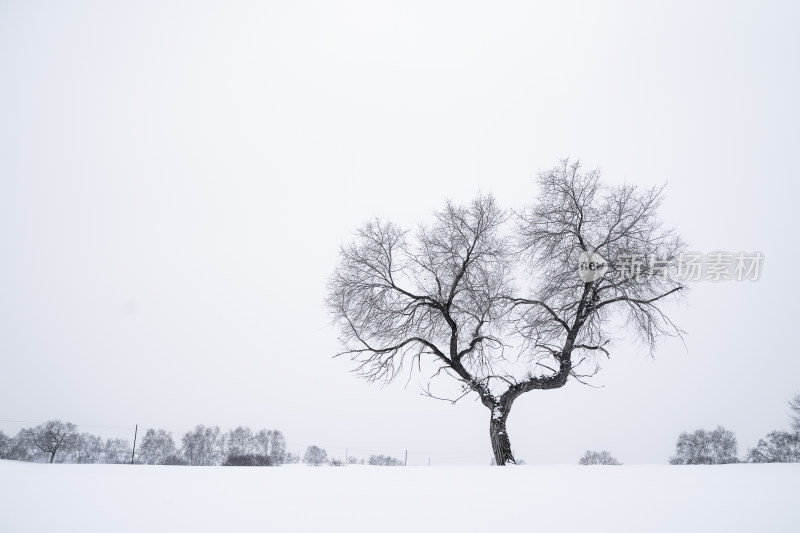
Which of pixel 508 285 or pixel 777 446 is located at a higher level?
pixel 508 285

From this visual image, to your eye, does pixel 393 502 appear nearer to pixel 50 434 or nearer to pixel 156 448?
pixel 50 434

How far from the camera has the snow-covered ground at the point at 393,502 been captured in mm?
2926

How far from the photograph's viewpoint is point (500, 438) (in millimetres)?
12500

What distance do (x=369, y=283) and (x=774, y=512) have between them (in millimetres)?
11428

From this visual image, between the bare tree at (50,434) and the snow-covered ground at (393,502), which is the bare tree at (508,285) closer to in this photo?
the snow-covered ground at (393,502)

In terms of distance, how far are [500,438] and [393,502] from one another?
9857 millimetres

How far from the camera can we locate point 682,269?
41.8 feet
